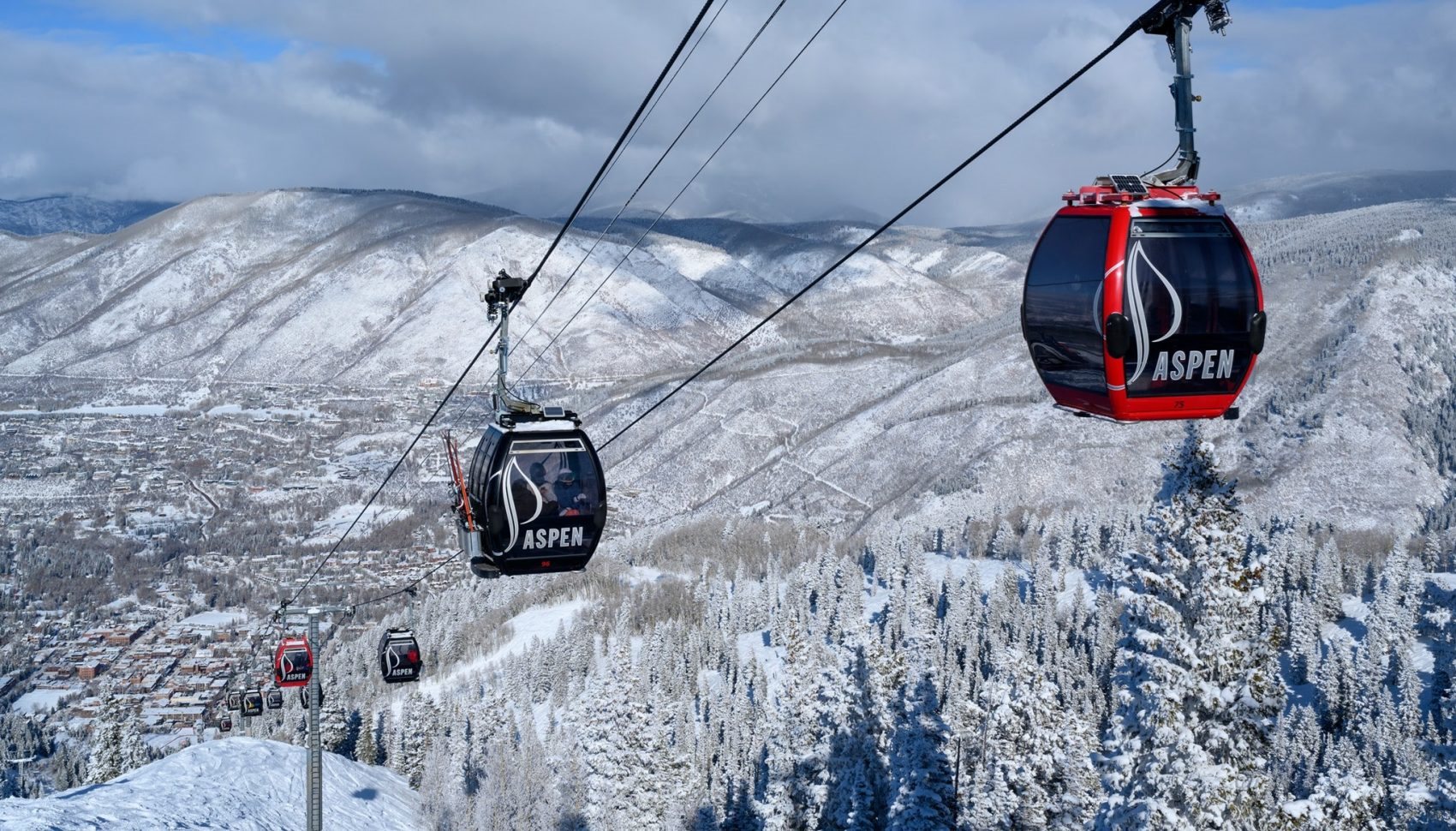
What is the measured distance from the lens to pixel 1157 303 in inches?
457

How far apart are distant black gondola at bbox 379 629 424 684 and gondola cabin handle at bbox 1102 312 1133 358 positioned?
29.1m

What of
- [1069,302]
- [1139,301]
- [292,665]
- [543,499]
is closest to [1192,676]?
[1069,302]

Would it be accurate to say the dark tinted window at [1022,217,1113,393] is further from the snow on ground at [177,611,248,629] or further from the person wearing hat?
the snow on ground at [177,611,248,629]

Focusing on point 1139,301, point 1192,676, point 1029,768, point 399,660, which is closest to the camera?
point 1139,301

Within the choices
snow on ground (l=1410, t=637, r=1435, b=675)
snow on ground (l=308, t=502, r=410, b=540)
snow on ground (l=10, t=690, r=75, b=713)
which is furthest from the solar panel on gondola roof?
snow on ground (l=308, t=502, r=410, b=540)

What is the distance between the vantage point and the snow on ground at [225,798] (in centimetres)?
3344

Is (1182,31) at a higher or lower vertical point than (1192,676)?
higher

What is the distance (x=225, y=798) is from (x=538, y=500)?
33580 millimetres

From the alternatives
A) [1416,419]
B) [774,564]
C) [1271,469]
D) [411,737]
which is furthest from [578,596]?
[1416,419]

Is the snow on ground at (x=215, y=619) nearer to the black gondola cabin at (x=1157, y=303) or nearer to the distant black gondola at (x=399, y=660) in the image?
the distant black gondola at (x=399, y=660)

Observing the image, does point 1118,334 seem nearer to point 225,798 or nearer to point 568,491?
point 568,491

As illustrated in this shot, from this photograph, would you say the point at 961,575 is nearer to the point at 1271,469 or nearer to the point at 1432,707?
the point at 1432,707

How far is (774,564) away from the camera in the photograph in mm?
132375

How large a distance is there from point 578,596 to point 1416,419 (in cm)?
12185
